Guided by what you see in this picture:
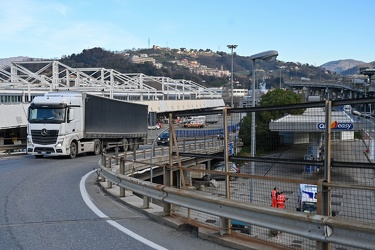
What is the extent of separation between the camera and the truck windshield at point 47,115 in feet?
89.7

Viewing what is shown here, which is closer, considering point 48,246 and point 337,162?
point 337,162

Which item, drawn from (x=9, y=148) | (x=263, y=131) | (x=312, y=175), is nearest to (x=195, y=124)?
(x=263, y=131)

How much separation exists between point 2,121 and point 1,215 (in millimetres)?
35225

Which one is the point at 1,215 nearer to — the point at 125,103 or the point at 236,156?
the point at 236,156

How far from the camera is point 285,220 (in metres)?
6.54


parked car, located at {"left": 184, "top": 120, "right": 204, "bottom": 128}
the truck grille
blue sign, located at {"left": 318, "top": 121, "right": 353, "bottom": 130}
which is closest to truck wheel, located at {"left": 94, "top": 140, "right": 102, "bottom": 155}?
the truck grille

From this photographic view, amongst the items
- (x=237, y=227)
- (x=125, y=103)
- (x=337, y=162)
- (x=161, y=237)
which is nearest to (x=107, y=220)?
(x=161, y=237)

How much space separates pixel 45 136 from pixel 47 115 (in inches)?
47.9

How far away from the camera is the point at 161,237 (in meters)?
8.07

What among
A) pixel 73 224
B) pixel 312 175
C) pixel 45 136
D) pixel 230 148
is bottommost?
pixel 73 224

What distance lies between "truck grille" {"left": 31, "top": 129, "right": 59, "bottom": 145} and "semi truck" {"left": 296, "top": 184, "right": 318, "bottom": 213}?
61.2 ft

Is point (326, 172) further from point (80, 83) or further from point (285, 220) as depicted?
point (80, 83)

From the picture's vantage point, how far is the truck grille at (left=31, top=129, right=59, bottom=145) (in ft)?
88.6

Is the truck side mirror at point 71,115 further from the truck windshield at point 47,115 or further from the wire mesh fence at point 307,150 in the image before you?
the wire mesh fence at point 307,150
